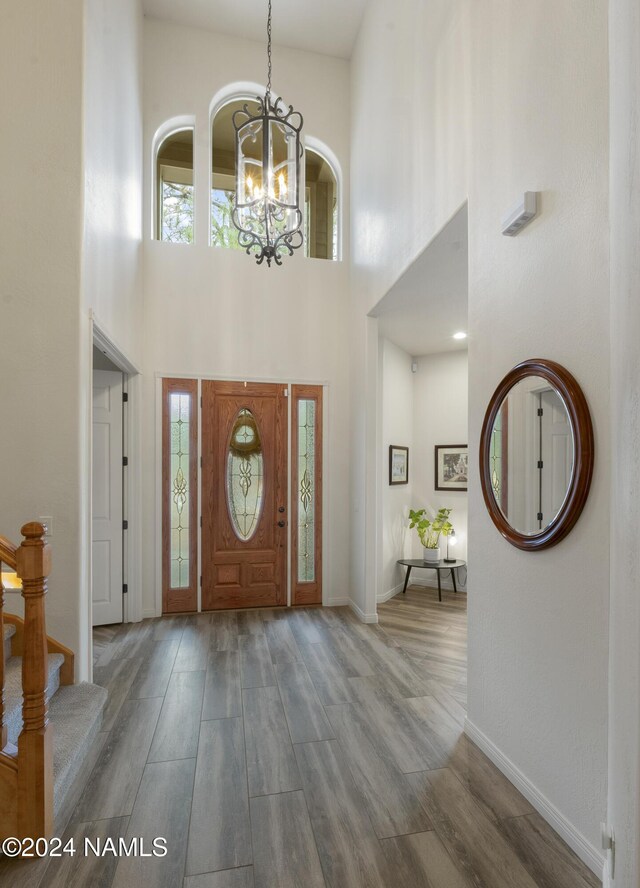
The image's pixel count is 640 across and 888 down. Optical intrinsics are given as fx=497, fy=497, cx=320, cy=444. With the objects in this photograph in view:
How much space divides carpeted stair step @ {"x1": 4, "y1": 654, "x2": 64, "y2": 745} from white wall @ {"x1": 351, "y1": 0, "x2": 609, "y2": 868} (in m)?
2.25

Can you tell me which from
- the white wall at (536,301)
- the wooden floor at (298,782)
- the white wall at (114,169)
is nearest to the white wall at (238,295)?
the white wall at (114,169)

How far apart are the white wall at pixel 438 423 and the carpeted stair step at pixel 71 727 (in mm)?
4220

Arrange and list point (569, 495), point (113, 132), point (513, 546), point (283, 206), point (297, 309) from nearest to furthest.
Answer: point (569, 495)
point (513, 546)
point (283, 206)
point (113, 132)
point (297, 309)

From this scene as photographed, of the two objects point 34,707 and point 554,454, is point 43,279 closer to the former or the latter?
point 34,707

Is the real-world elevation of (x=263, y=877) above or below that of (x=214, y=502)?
below

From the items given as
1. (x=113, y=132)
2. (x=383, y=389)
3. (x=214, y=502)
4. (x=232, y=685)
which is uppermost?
(x=113, y=132)

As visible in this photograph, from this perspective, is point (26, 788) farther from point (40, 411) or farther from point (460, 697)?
point (460, 697)

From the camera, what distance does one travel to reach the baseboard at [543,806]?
6.11 feet

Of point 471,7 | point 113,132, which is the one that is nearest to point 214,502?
point 113,132

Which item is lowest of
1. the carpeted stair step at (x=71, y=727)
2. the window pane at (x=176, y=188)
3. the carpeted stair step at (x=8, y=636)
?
the carpeted stair step at (x=71, y=727)

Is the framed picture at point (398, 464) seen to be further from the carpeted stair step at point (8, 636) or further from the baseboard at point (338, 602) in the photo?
the carpeted stair step at point (8, 636)

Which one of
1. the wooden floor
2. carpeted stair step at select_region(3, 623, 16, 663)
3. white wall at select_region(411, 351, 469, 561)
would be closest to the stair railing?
the wooden floor

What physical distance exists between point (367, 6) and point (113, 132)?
3172 millimetres

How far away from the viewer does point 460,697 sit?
127 inches
